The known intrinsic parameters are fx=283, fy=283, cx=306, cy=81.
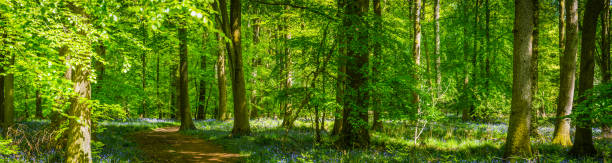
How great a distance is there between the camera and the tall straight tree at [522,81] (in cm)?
648

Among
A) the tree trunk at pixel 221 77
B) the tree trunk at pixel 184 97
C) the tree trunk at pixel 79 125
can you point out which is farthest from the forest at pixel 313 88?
the tree trunk at pixel 221 77

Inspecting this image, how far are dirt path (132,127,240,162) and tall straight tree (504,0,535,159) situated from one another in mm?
7252

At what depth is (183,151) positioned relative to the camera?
965 cm

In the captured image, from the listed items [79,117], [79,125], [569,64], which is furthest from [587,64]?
[79,125]

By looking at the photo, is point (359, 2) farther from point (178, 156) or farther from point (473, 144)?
point (178, 156)

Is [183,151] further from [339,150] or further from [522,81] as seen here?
[522,81]

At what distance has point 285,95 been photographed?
812 centimetres

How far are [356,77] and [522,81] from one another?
13.1 feet

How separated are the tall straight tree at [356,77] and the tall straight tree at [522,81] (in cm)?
348

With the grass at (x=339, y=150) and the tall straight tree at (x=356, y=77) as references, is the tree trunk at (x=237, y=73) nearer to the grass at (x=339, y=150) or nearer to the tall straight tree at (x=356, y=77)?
the grass at (x=339, y=150)

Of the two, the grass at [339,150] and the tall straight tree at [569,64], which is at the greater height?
the tall straight tree at [569,64]

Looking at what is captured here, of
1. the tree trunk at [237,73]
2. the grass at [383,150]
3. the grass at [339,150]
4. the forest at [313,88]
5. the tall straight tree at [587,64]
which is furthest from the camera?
the tree trunk at [237,73]

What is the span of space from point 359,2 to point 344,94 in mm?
2807

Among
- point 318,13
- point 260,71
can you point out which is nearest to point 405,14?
point 260,71
